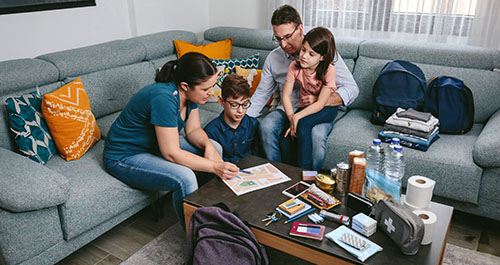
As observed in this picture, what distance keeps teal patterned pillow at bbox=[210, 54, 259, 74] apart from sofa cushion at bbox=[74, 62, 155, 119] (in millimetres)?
533

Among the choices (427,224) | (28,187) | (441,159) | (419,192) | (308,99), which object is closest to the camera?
(427,224)

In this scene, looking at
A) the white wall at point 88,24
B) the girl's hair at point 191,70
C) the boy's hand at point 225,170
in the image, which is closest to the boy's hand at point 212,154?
the boy's hand at point 225,170

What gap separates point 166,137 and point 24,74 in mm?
1003

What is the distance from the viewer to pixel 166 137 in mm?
1853

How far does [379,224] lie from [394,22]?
2017mm

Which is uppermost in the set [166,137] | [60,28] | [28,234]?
[60,28]

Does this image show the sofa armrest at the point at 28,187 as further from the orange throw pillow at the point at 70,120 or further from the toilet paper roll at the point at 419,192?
the toilet paper roll at the point at 419,192

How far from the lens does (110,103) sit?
265 cm

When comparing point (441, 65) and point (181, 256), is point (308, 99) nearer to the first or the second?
point (441, 65)

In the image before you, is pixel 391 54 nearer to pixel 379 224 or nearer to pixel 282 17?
pixel 282 17

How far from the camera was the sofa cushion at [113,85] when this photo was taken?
2.55 meters

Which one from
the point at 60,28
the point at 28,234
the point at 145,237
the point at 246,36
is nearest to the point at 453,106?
the point at 246,36

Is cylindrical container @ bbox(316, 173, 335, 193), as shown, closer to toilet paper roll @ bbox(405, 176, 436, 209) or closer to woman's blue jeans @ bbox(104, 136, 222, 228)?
toilet paper roll @ bbox(405, 176, 436, 209)

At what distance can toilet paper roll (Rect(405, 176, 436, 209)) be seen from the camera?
59.2 inches
